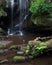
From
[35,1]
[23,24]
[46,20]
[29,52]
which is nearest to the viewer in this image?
[29,52]

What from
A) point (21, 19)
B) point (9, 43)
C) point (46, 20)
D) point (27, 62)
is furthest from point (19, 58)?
point (21, 19)

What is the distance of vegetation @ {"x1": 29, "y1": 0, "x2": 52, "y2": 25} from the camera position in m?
16.9

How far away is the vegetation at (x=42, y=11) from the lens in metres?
16.9

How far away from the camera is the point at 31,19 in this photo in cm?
1833

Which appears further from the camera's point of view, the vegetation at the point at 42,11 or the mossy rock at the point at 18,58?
the vegetation at the point at 42,11

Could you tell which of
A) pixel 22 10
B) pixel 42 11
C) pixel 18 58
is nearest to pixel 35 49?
pixel 18 58

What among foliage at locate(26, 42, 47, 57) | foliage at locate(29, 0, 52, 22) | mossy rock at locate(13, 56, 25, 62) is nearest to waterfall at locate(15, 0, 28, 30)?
foliage at locate(29, 0, 52, 22)

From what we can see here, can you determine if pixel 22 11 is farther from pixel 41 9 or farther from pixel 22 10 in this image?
pixel 41 9

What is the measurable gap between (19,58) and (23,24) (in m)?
8.25

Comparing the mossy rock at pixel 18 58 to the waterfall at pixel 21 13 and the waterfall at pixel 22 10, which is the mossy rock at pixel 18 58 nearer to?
the waterfall at pixel 21 13

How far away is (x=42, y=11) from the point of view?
16.9 m

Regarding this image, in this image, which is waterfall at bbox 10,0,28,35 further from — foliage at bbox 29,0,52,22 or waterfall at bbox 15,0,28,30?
foliage at bbox 29,0,52,22

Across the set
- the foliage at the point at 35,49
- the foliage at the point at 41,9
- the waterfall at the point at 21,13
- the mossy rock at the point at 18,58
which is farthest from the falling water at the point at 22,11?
the mossy rock at the point at 18,58

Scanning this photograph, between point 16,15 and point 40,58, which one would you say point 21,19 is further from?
point 40,58
